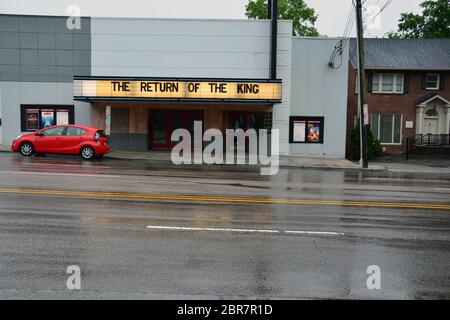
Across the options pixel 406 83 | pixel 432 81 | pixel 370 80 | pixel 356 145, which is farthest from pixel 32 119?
pixel 432 81

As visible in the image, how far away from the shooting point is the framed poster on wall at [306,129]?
2642 centimetres

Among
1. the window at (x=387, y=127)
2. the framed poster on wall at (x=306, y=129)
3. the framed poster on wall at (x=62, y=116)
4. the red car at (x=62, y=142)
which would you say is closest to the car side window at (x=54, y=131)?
the red car at (x=62, y=142)

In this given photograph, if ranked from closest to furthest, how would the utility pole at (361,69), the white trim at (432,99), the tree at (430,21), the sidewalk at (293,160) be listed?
the utility pole at (361,69)
the sidewalk at (293,160)
the white trim at (432,99)
the tree at (430,21)

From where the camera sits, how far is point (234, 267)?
19.5ft

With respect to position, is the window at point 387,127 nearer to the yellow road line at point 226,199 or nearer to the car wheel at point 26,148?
the car wheel at point 26,148

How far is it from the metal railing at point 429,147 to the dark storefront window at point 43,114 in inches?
809

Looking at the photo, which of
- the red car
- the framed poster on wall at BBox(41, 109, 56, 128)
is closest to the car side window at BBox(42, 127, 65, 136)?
the red car

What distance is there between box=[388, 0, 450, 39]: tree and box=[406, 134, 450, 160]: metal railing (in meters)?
21.0

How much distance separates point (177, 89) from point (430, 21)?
37324mm

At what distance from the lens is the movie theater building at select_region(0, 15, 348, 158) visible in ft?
84.3

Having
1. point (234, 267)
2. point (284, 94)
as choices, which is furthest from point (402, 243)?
point (284, 94)

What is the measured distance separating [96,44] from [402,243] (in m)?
22.2

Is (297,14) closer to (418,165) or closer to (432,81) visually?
(432,81)
